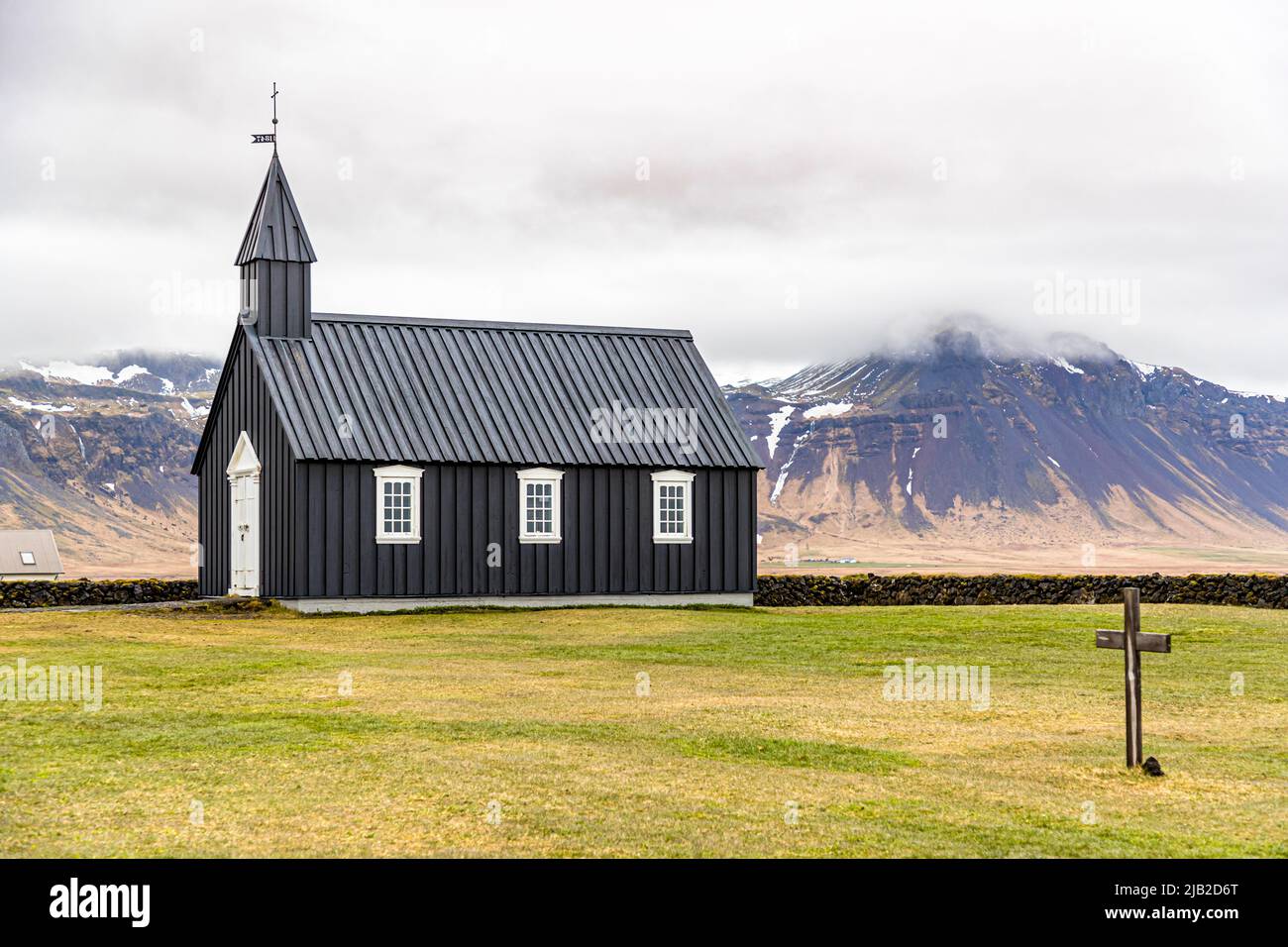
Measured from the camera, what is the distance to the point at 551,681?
69.3ft

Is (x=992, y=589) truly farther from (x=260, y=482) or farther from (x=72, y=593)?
(x=72, y=593)

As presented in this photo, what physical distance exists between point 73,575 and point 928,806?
162534mm

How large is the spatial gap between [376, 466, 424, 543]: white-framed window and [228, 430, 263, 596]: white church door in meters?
3.25

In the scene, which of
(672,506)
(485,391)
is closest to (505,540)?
(485,391)

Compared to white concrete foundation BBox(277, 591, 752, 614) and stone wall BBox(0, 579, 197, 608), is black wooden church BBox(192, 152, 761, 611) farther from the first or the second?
stone wall BBox(0, 579, 197, 608)

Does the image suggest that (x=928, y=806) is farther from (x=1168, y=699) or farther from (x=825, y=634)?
(x=825, y=634)

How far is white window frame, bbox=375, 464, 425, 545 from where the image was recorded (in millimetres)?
35750

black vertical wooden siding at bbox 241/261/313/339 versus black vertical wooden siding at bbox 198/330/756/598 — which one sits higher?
black vertical wooden siding at bbox 241/261/313/339
